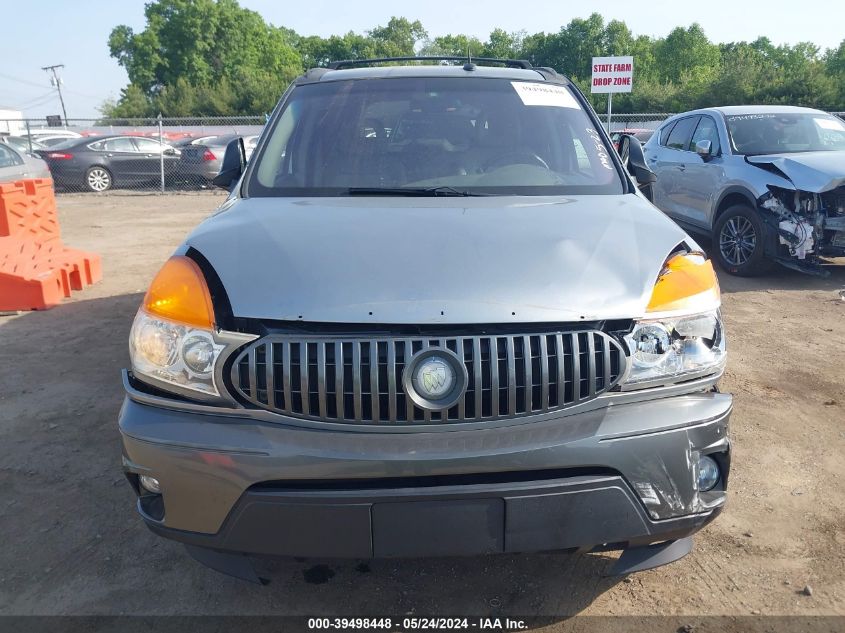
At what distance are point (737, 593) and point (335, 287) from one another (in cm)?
182

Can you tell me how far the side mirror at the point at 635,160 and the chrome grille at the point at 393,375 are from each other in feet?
6.18

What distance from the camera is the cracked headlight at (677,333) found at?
2.03m

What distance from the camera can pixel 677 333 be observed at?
2084 millimetres

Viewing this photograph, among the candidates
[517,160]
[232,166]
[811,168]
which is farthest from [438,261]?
[811,168]

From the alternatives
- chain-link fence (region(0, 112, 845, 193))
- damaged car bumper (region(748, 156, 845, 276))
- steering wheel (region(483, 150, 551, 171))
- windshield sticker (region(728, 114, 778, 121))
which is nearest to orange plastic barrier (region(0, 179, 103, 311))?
steering wheel (region(483, 150, 551, 171))

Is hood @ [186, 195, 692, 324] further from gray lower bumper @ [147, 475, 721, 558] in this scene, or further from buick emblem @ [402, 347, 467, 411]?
gray lower bumper @ [147, 475, 721, 558]

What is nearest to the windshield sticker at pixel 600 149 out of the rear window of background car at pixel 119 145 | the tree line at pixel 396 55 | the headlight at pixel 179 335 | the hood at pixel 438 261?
the hood at pixel 438 261

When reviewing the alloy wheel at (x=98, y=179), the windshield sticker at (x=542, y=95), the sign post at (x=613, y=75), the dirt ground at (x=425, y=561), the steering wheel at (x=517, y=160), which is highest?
the sign post at (x=613, y=75)

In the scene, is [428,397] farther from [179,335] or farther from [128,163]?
[128,163]

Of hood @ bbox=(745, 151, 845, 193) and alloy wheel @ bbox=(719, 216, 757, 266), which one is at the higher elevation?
hood @ bbox=(745, 151, 845, 193)

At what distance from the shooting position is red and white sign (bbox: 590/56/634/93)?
2377cm

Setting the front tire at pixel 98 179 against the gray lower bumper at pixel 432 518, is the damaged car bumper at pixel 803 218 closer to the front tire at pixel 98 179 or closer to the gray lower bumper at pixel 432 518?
the gray lower bumper at pixel 432 518

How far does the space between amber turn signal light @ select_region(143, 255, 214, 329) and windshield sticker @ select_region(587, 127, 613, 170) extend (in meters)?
1.93

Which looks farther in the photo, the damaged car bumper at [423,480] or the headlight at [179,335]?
the headlight at [179,335]
